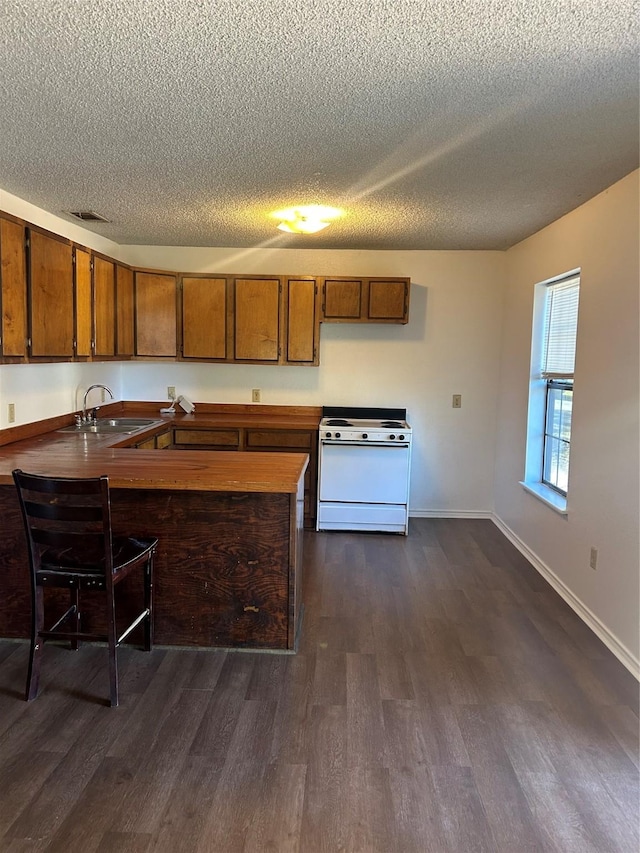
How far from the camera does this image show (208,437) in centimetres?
468

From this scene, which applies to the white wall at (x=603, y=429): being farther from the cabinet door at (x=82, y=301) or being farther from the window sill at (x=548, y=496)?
the cabinet door at (x=82, y=301)

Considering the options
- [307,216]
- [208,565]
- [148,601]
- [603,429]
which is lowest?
[148,601]

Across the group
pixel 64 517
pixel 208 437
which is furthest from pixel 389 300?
pixel 64 517

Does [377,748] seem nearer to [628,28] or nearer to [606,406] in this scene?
[606,406]

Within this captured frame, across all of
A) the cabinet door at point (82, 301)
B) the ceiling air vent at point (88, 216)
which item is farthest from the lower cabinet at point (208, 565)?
the ceiling air vent at point (88, 216)

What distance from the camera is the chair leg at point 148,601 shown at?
2.61m

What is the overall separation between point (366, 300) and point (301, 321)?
1.90ft

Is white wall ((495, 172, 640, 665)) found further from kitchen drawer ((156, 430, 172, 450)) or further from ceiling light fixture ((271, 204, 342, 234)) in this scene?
kitchen drawer ((156, 430, 172, 450))

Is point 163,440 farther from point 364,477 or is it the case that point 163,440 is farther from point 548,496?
point 548,496

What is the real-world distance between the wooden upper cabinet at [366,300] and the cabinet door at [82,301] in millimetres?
1873

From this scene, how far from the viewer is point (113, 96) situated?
2061 mm

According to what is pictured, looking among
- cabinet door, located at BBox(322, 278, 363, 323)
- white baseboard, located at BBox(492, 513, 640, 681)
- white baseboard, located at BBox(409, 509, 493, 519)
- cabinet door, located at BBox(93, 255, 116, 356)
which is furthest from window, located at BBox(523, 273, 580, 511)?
cabinet door, located at BBox(93, 255, 116, 356)

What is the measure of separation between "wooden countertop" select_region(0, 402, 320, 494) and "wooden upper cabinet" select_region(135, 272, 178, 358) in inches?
34.4

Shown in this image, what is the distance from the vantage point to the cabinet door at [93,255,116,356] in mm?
3936
